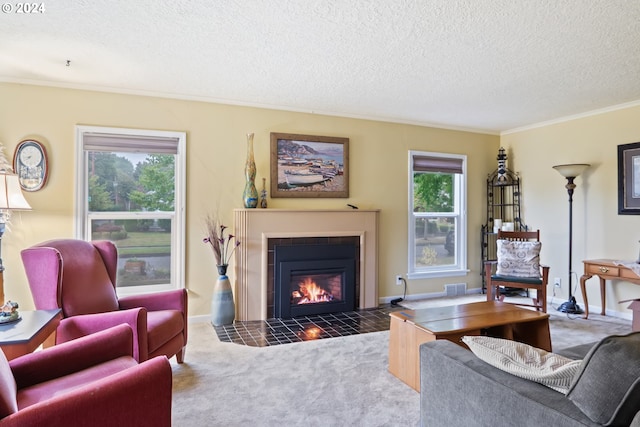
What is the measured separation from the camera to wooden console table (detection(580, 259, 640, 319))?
3821mm

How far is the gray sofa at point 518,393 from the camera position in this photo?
3.40ft

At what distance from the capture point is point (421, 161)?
5191 mm

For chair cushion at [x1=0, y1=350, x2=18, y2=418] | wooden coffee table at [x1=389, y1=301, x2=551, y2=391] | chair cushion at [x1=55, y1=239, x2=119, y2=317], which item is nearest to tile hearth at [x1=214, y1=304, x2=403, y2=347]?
wooden coffee table at [x1=389, y1=301, x2=551, y2=391]

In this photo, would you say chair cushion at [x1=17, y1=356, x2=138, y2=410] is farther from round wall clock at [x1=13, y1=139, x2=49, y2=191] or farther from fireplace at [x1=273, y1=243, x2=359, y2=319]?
round wall clock at [x1=13, y1=139, x2=49, y2=191]

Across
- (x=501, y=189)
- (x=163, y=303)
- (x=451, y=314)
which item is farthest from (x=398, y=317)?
(x=501, y=189)

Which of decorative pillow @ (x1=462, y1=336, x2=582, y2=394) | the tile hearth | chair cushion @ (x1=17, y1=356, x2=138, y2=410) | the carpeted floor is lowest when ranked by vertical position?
the carpeted floor

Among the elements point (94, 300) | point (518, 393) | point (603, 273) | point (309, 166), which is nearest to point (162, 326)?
point (94, 300)

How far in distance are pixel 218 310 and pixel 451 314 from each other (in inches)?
90.6

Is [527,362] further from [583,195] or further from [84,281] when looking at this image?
[583,195]

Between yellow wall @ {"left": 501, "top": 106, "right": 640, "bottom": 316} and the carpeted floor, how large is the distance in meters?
1.23

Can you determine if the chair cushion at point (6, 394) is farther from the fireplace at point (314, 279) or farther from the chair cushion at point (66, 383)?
the fireplace at point (314, 279)

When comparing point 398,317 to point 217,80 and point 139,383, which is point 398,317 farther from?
point 217,80

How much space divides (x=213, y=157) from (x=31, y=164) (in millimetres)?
1654

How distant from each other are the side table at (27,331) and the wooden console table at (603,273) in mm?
4912
